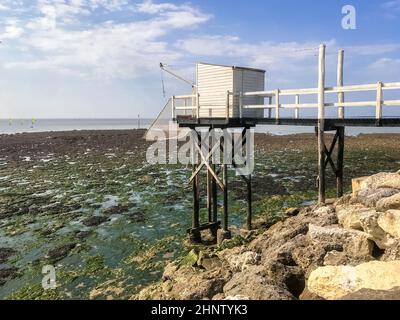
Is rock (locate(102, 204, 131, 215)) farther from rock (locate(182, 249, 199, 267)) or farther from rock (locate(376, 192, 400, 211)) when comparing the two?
rock (locate(376, 192, 400, 211))

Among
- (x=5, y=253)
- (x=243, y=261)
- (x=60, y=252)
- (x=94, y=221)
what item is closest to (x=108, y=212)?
(x=94, y=221)

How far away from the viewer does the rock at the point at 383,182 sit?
32.3 ft

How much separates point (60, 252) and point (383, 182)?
1216 centimetres

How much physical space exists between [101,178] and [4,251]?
14.6m

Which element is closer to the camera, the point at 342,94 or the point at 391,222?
the point at 391,222

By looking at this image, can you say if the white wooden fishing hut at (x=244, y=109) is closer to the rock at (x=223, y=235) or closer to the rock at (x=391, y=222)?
the rock at (x=223, y=235)

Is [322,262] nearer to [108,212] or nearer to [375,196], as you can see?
[375,196]

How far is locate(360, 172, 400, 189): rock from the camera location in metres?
9.85

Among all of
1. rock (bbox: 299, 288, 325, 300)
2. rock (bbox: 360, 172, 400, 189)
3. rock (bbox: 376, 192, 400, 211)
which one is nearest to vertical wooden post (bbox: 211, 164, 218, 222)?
rock (bbox: 360, 172, 400, 189)

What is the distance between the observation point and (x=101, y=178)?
2867 centimetres

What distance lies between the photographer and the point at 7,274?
40.6 feet

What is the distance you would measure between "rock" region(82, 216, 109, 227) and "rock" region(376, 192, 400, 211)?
1321 cm
